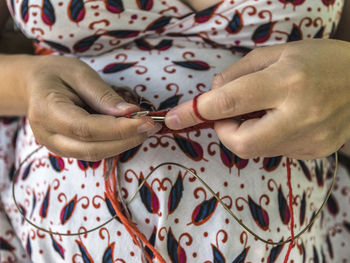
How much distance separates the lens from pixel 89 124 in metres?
0.53

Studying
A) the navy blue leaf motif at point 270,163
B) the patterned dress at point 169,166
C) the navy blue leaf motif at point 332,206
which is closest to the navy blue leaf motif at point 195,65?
the patterned dress at point 169,166

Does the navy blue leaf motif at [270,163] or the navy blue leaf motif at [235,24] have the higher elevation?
the navy blue leaf motif at [235,24]

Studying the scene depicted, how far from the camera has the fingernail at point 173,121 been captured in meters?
0.51

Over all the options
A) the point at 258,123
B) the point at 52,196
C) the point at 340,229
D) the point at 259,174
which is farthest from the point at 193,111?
the point at 340,229

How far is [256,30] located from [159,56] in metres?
0.19

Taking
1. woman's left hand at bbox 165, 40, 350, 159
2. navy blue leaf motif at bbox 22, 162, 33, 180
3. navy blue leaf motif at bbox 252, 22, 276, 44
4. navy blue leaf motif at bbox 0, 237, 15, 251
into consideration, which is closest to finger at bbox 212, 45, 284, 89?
woman's left hand at bbox 165, 40, 350, 159

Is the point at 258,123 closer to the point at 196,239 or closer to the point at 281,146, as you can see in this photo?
the point at 281,146

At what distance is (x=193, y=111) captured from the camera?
19.9 inches

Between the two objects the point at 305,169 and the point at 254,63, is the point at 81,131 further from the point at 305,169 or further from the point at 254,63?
the point at 305,169

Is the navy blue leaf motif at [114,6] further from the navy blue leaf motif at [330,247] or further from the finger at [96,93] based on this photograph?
the navy blue leaf motif at [330,247]

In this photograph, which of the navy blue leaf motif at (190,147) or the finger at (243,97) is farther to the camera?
the navy blue leaf motif at (190,147)

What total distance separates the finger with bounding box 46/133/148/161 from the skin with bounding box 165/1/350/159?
7cm

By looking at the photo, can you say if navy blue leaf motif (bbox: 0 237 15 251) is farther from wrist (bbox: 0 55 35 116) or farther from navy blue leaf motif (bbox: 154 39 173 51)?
navy blue leaf motif (bbox: 154 39 173 51)

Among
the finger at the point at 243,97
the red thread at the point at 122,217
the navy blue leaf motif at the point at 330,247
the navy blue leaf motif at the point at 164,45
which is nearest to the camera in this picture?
the finger at the point at 243,97
